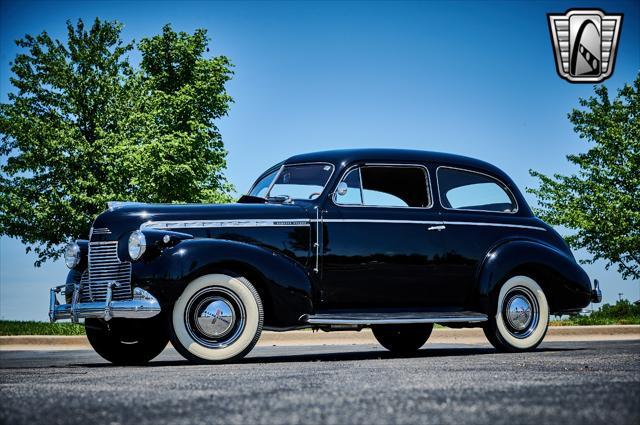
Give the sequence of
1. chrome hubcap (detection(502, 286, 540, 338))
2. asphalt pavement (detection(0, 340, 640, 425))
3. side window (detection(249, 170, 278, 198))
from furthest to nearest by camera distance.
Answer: side window (detection(249, 170, 278, 198))
chrome hubcap (detection(502, 286, 540, 338))
asphalt pavement (detection(0, 340, 640, 425))

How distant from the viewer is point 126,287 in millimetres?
6992

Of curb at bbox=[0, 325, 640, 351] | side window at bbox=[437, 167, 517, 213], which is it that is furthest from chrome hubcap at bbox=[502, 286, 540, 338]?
curb at bbox=[0, 325, 640, 351]

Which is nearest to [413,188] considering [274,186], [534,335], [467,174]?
[467,174]

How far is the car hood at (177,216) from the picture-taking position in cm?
717

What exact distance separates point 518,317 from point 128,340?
13.5 feet

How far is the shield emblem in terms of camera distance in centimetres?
1254

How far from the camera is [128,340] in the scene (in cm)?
797

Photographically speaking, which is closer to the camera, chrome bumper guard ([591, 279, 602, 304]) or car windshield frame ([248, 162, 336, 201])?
car windshield frame ([248, 162, 336, 201])

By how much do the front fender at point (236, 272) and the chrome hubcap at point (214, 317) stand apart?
0.18m

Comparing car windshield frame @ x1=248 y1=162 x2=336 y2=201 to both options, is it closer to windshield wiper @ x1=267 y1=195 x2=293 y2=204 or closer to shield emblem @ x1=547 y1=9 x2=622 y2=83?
windshield wiper @ x1=267 y1=195 x2=293 y2=204

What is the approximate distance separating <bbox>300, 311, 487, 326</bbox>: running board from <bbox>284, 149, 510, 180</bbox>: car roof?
1.62m

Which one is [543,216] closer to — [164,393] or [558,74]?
[558,74]

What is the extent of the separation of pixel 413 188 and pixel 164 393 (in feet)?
16.1

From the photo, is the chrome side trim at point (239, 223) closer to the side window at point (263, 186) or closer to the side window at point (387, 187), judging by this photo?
the side window at point (387, 187)
